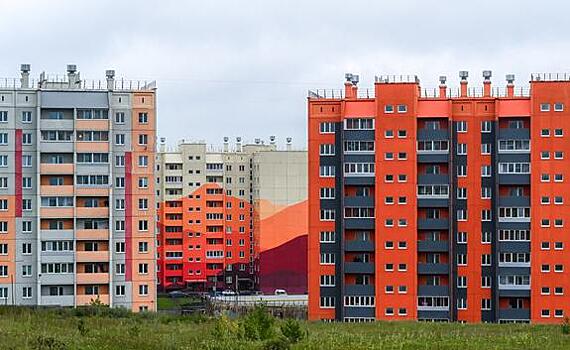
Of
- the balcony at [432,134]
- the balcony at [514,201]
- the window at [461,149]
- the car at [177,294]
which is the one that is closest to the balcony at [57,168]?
the balcony at [432,134]

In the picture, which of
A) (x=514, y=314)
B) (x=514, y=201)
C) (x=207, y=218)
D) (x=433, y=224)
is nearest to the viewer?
(x=514, y=314)

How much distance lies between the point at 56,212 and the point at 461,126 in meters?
24.0

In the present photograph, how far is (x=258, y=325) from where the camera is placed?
2438cm

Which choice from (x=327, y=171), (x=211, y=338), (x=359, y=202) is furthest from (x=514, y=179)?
(x=211, y=338)

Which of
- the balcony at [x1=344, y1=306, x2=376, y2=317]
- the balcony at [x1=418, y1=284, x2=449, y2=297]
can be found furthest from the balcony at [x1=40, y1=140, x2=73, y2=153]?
the balcony at [x1=418, y1=284, x2=449, y2=297]

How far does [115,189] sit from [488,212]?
21746mm

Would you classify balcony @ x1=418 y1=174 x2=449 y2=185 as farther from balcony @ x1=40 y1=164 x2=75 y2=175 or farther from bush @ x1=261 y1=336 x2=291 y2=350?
bush @ x1=261 y1=336 x2=291 y2=350

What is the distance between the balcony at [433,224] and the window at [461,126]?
5246 mm

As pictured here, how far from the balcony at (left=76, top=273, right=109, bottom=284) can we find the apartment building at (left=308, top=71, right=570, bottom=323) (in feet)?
39.6

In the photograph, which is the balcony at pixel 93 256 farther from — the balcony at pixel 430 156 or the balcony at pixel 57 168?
the balcony at pixel 430 156

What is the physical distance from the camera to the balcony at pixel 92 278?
57.8 m

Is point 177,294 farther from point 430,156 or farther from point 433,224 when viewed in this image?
point 430,156

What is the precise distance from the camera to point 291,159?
3625 inches

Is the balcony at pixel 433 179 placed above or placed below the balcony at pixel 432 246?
above
